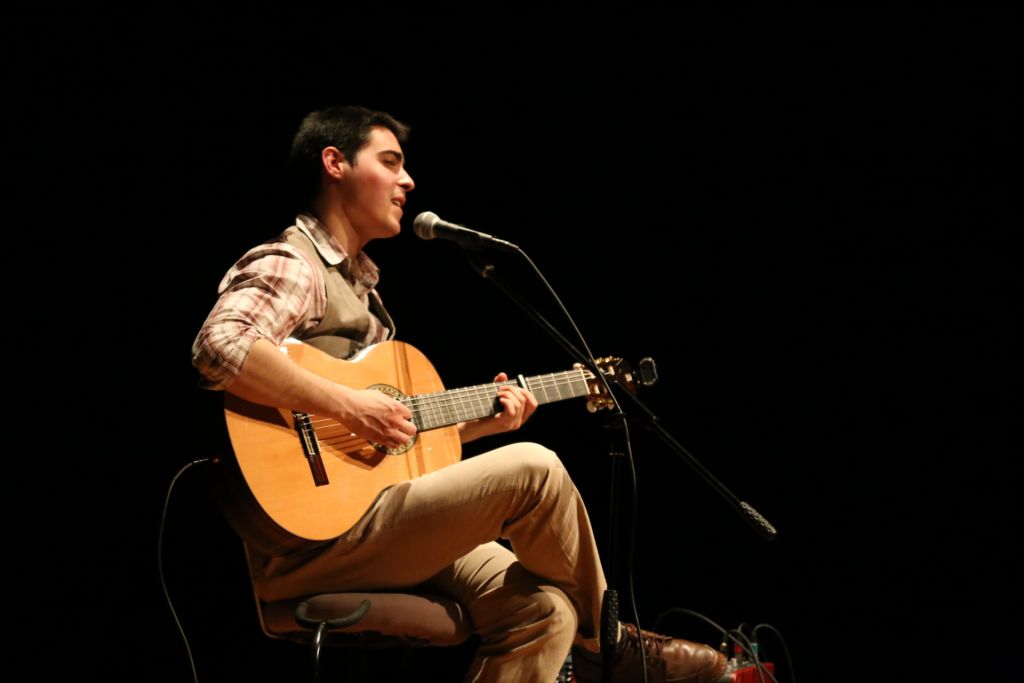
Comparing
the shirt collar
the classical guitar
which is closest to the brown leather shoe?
the classical guitar

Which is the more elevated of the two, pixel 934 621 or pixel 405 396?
pixel 405 396

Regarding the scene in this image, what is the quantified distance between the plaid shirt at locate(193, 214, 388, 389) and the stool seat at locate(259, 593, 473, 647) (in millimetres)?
513

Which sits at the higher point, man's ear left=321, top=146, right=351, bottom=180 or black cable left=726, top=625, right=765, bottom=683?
man's ear left=321, top=146, right=351, bottom=180

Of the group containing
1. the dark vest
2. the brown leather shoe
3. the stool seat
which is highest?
the dark vest

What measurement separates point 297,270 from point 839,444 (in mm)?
2465

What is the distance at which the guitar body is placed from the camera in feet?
5.66

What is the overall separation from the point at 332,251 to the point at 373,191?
0.26 metres

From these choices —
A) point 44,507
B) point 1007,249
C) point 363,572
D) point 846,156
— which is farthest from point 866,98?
point 44,507

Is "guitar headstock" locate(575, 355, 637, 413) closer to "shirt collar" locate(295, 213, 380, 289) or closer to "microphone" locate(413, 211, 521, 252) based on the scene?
"microphone" locate(413, 211, 521, 252)

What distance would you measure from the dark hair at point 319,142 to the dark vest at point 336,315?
226 mm

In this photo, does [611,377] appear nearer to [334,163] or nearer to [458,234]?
[458,234]

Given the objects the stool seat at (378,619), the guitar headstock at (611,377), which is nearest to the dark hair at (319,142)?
the guitar headstock at (611,377)

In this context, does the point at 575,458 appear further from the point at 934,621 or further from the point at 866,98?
the point at 866,98

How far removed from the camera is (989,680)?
9.62 ft
